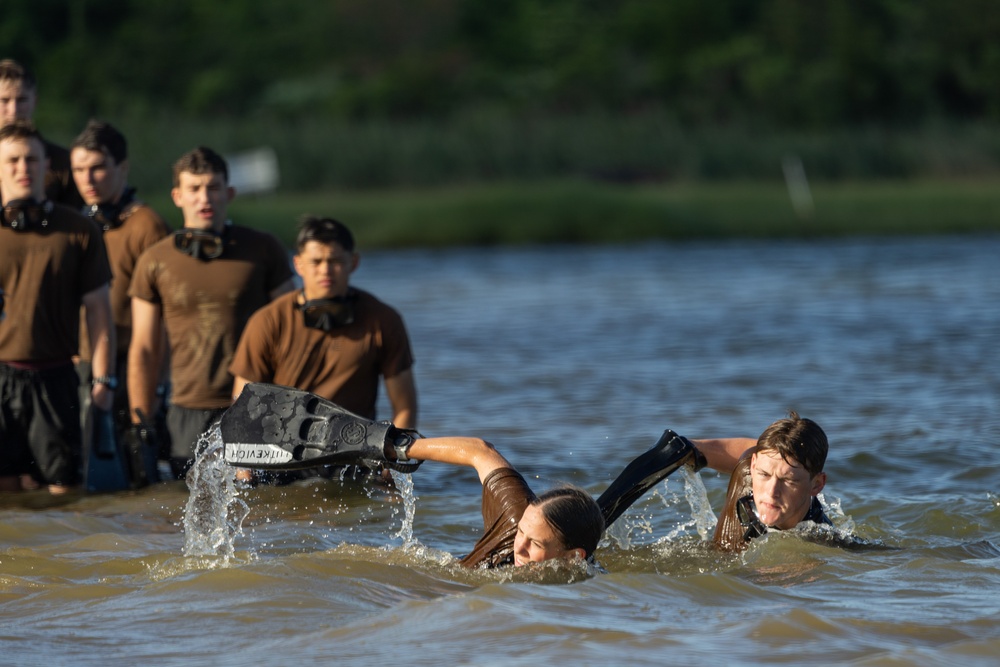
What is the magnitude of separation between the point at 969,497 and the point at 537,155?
29911mm

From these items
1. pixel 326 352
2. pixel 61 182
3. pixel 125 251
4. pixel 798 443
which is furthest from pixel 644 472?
pixel 61 182

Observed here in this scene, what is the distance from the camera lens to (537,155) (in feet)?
127

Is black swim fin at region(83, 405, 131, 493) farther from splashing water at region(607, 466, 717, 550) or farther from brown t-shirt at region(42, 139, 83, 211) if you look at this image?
splashing water at region(607, 466, 717, 550)

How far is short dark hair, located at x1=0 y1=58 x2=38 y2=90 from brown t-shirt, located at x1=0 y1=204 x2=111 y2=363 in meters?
1.11

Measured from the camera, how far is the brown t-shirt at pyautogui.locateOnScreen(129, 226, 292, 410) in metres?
9.01

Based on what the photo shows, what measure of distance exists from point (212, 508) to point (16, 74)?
3.04m

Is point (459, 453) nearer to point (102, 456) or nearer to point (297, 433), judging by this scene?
point (297, 433)

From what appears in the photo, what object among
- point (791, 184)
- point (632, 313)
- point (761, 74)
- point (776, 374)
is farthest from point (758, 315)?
point (761, 74)

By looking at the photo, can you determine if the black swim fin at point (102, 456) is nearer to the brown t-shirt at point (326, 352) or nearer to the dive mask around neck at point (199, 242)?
the brown t-shirt at point (326, 352)

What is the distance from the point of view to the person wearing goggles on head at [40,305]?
28.5ft

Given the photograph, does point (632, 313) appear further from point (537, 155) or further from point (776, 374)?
point (537, 155)

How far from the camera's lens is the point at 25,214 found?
8695mm

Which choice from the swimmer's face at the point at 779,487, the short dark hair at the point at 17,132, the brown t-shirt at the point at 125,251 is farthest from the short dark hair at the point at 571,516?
the brown t-shirt at the point at 125,251

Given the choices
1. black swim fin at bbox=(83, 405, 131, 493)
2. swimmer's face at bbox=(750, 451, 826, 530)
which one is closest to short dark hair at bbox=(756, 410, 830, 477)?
swimmer's face at bbox=(750, 451, 826, 530)
